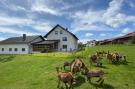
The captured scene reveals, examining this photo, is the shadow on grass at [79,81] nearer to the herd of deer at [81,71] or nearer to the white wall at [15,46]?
the herd of deer at [81,71]

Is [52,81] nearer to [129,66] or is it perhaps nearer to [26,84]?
[26,84]

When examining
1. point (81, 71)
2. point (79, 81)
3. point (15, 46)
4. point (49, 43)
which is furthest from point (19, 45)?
point (79, 81)

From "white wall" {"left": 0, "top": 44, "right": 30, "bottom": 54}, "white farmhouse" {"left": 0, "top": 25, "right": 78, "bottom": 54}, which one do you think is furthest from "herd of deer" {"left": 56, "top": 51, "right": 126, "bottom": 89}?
"white wall" {"left": 0, "top": 44, "right": 30, "bottom": 54}

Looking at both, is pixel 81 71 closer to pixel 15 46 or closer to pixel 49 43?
pixel 49 43

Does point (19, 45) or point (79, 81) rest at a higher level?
point (19, 45)

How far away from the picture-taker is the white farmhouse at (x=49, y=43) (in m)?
79.6

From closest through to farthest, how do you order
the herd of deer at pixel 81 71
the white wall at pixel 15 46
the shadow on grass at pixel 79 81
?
1. the herd of deer at pixel 81 71
2. the shadow on grass at pixel 79 81
3. the white wall at pixel 15 46

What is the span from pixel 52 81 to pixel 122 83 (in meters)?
6.64

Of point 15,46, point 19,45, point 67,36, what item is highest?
point 67,36

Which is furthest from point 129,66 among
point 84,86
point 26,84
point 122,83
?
point 26,84

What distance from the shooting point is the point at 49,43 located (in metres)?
77.1

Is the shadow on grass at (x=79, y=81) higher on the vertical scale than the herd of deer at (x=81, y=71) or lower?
lower

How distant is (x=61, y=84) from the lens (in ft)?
72.2

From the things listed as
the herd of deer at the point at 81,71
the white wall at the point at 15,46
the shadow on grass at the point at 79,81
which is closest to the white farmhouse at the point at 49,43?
the white wall at the point at 15,46
